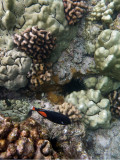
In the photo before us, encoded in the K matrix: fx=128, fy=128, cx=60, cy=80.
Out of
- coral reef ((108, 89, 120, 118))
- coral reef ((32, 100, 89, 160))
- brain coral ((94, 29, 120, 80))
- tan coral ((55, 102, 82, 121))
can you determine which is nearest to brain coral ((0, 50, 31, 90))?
coral reef ((32, 100, 89, 160))

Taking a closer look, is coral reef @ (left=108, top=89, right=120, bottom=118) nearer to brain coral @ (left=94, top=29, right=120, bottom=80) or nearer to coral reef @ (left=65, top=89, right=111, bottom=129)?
coral reef @ (left=65, top=89, right=111, bottom=129)

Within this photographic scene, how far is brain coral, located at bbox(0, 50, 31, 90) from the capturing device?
11.4ft

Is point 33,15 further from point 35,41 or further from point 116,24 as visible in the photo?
point 116,24

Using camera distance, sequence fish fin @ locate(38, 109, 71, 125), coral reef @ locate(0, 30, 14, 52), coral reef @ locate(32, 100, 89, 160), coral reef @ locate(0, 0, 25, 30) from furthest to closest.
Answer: coral reef @ locate(0, 30, 14, 52) → coral reef @ locate(0, 0, 25, 30) → coral reef @ locate(32, 100, 89, 160) → fish fin @ locate(38, 109, 71, 125)

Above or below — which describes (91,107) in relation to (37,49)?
below

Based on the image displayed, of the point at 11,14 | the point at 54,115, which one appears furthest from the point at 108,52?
the point at 11,14

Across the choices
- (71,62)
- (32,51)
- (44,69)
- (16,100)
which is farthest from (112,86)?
(16,100)

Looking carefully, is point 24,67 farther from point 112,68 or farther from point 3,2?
point 112,68

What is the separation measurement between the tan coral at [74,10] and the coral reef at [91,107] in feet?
7.72

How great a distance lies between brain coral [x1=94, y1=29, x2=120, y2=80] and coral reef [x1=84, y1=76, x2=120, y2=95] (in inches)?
14.5

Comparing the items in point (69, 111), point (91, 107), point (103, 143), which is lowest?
point (103, 143)

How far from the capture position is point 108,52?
3.86m

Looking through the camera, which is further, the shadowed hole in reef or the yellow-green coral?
the shadowed hole in reef

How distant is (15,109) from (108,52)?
3315mm
